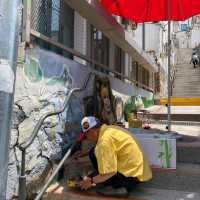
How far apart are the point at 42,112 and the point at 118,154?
1.13m

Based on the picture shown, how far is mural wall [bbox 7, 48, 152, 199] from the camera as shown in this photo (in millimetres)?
4152

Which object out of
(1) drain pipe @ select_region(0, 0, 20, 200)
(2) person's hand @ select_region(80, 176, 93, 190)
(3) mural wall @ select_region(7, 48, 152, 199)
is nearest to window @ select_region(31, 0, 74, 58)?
(3) mural wall @ select_region(7, 48, 152, 199)

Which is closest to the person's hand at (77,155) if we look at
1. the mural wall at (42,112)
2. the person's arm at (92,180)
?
the mural wall at (42,112)

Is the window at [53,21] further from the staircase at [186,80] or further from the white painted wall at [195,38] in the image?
the white painted wall at [195,38]

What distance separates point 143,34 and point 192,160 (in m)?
15.4

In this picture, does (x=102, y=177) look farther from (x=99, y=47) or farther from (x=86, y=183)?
(x=99, y=47)

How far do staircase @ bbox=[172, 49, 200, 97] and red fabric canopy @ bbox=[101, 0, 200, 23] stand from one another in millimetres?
15866

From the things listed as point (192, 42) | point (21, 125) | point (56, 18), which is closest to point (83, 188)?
point (21, 125)

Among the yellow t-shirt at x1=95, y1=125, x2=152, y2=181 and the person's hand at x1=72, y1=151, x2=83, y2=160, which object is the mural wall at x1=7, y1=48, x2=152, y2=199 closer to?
the person's hand at x1=72, y1=151, x2=83, y2=160

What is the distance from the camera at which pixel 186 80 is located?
26.7 metres

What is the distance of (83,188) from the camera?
4512 millimetres

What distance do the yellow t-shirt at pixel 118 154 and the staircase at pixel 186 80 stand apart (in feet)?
62.8

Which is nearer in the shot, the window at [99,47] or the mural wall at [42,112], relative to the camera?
the mural wall at [42,112]

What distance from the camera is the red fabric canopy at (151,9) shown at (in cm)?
739
